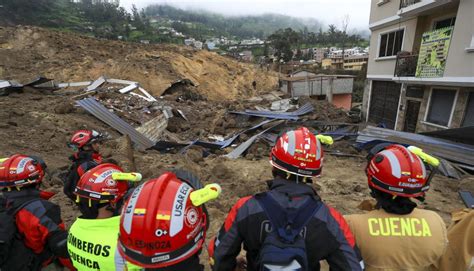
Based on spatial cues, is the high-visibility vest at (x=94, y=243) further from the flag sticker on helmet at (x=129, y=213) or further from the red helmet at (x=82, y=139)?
the red helmet at (x=82, y=139)

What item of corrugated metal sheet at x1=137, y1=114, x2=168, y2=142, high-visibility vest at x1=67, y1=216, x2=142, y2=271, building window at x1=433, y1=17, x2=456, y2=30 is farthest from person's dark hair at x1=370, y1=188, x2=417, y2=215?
building window at x1=433, y1=17, x2=456, y2=30

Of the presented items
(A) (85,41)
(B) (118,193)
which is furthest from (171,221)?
(A) (85,41)

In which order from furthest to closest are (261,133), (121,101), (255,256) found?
(121,101), (261,133), (255,256)

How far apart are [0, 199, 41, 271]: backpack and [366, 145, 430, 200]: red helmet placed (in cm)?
260

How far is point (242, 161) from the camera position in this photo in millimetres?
8273

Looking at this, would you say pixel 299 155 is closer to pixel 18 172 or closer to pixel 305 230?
pixel 305 230

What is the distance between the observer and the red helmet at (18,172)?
215 centimetres

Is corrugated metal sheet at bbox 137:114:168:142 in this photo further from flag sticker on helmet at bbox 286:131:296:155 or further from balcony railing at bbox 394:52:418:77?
balcony railing at bbox 394:52:418:77

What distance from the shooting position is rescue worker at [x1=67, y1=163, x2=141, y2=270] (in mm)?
1639

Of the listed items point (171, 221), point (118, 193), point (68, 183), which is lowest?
point (68, 183)

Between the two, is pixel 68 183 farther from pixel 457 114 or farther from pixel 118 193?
pixel 457 114

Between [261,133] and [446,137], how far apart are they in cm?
570

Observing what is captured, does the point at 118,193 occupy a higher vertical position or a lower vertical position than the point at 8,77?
lower

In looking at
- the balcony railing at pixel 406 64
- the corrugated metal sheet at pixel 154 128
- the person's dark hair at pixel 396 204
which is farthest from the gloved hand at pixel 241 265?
the balcony railing at pixel 406 64
